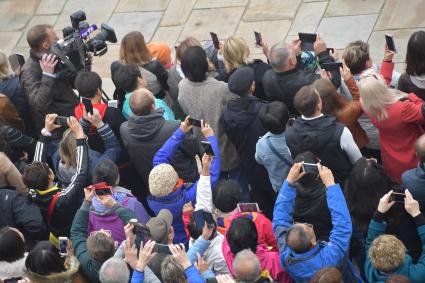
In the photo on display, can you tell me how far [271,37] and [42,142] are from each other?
14.0ft

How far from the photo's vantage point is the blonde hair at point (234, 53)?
786 cm

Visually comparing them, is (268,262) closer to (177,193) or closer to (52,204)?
(177,193)

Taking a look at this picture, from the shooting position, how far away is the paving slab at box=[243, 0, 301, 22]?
1128cm

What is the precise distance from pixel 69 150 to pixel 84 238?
113 cm

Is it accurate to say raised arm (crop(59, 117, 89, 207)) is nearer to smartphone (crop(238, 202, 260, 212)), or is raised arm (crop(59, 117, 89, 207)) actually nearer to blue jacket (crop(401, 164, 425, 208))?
smartphone (crop(238, 202, 260, 212))

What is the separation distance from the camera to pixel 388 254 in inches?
215

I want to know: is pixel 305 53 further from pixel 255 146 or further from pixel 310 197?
pixel 310 197

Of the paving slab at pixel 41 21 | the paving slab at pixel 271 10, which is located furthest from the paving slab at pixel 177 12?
the paving slab at pixel 41 21

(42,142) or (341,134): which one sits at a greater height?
(341,134)

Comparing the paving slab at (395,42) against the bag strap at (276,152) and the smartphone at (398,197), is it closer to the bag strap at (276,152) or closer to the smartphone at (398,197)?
the bag strap at (276,152)

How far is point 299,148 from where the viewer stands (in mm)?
6543

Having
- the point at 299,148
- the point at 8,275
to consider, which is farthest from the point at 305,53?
the point at 8,275

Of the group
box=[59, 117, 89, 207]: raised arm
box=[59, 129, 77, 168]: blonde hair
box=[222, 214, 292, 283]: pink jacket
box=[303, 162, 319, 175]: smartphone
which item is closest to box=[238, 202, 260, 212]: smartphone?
box=[222, 214, 292, 283]: pink jacket

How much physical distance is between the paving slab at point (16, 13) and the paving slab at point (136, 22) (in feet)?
5.04
